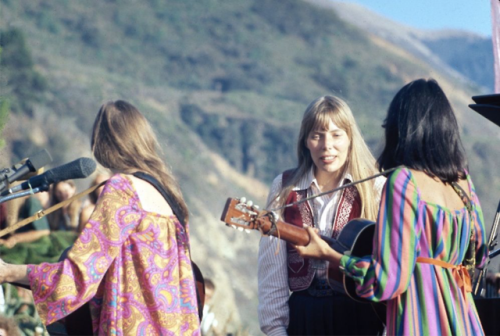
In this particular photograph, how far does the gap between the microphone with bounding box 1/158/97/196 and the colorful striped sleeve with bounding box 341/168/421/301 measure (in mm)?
1131

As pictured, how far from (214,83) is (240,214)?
1412 inches

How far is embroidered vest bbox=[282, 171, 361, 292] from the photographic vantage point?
331 centimetres

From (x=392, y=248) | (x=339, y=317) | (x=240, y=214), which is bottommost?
(x=339, y=317)

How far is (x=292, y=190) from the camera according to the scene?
136 inches

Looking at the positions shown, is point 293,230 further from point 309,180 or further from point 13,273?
point 13,273

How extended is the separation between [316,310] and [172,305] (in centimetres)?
61

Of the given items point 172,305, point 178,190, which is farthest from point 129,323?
point 178,190

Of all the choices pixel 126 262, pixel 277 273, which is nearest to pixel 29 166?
pixel 126 262

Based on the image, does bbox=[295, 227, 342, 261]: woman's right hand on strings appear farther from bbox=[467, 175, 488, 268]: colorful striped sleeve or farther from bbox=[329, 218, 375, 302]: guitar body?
bbox=[467, 175, 488, 268]: colorful striped sleeve

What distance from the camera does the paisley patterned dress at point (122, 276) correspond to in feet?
10.3

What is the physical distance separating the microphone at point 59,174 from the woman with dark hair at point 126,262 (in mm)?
220

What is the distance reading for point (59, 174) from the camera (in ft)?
9.97

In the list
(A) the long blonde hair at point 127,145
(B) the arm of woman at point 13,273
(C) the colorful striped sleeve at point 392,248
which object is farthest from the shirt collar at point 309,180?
(B) the arm of woman at point 13,273

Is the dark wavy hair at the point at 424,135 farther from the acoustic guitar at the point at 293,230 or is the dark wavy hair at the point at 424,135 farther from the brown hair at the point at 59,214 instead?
the brown hair at the point at 59,214
